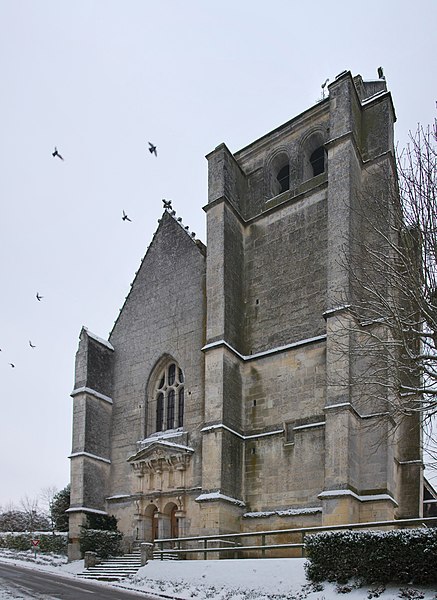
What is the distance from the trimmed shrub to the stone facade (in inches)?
25.3

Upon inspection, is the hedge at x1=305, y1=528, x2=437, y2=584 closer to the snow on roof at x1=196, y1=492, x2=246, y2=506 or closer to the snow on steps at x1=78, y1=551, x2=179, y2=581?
the snow on roof at x1=196, y1=492, x2=246, y2=506

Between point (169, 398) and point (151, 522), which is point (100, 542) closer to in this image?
point (151, 522)

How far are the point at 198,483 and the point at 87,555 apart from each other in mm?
4078

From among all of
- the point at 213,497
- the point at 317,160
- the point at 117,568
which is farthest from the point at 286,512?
the point at 317,160

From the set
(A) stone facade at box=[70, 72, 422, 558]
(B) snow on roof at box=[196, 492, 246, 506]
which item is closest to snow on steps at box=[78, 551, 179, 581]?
(A) stone facade at box=[70, 72, 422, 558]

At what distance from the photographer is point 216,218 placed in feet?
69.6

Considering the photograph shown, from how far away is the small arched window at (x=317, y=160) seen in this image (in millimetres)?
21828

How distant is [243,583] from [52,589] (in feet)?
14.1

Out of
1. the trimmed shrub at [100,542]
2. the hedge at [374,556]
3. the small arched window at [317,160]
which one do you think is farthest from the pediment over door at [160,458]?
the small arched window at [317,160]

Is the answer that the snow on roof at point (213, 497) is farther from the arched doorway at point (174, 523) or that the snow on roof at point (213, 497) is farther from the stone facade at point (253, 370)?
the arched doorway at point (174, 523)

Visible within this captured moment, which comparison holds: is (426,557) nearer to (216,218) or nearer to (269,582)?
(269,582)

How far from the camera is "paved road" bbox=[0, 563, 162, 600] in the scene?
42.1 ft

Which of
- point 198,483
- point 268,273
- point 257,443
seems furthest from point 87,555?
point 268,273

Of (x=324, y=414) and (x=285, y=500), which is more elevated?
(x=324, y=414)
